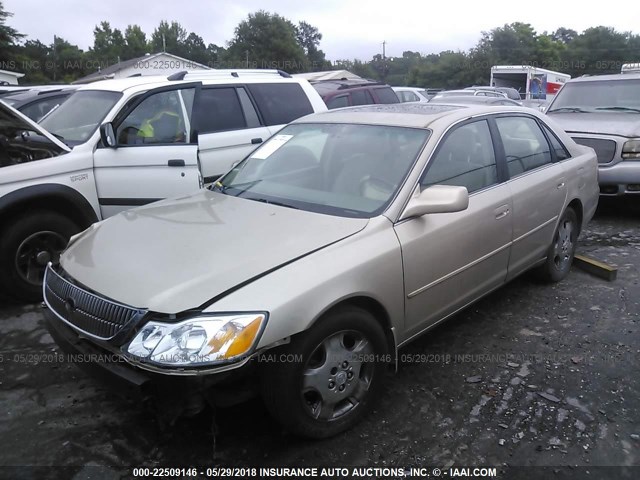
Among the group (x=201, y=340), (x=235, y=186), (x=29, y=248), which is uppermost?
(x=235, y=186)

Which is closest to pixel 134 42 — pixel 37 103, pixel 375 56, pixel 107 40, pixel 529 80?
pixel 107 40

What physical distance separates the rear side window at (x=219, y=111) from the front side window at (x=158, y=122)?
0.19 m

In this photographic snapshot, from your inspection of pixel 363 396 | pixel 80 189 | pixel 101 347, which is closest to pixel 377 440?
pixel 363 396

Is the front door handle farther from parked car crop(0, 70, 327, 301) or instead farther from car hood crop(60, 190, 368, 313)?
parked car crop(0, 70, 327, 301)

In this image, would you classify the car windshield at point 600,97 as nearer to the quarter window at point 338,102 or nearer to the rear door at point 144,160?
the quarter window at point 338,102

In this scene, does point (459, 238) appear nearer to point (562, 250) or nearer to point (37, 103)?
point (562, 250)

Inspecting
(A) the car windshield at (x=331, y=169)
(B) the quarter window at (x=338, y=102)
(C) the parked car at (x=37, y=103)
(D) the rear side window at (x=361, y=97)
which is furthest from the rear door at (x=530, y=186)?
(C) the parked car at (x=37, y=103)

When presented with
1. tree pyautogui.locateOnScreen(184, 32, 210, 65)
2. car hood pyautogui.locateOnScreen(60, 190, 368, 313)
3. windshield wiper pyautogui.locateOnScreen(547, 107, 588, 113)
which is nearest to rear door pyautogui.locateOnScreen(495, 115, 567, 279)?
car hood pyautogui.locateOnScreen(60, 190, 368, 313)

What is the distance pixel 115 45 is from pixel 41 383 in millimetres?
91326

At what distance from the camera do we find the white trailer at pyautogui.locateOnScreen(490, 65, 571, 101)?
91.7 feet

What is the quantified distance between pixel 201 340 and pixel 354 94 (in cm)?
833

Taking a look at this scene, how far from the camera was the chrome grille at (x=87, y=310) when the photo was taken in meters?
2.40

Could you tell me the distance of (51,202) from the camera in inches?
180

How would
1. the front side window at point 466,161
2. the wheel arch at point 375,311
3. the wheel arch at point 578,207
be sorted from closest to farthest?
the wheel arch at point 375,311 → the front side window at point 466,161 → the wheel arch at point 578,207
